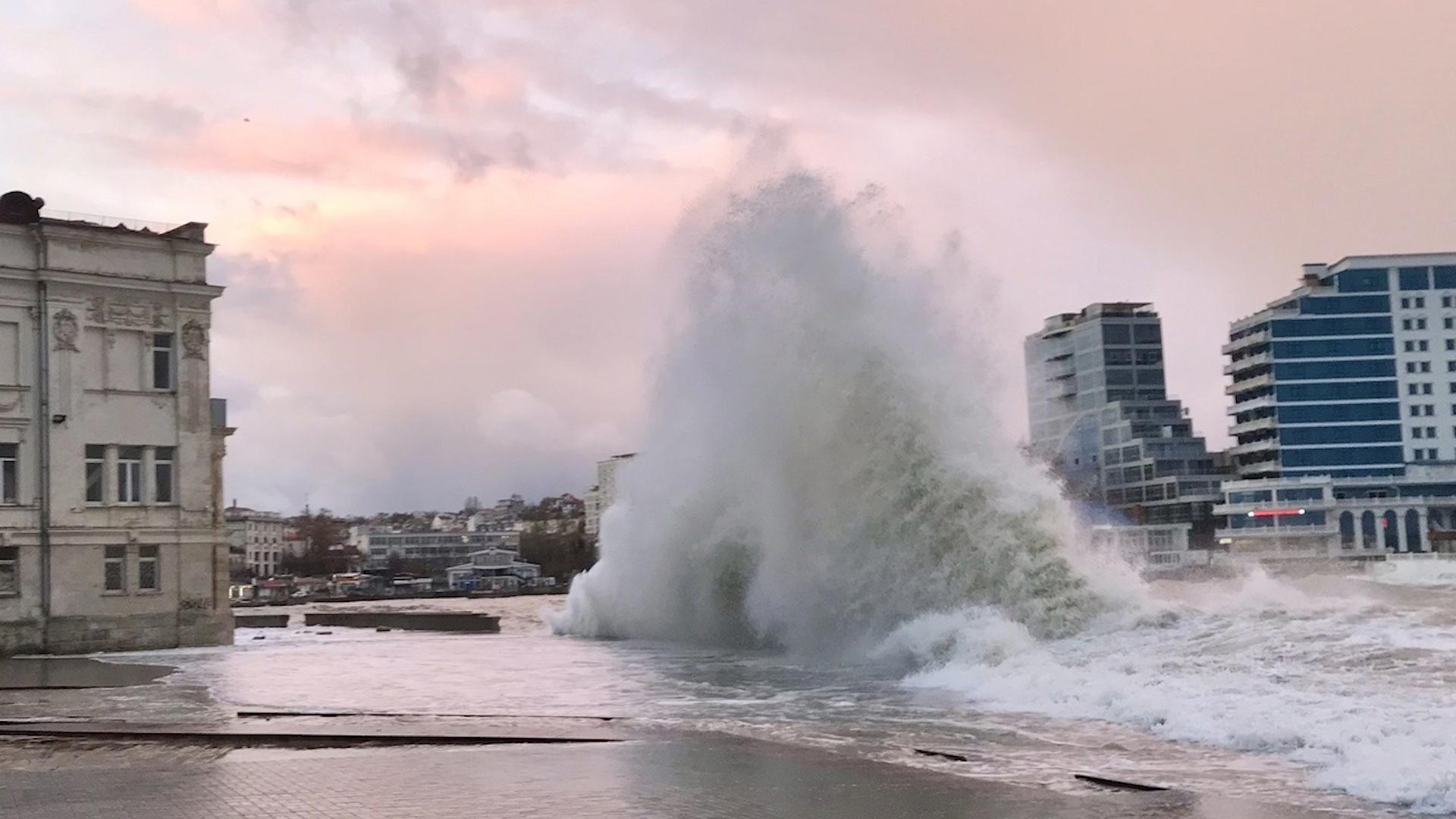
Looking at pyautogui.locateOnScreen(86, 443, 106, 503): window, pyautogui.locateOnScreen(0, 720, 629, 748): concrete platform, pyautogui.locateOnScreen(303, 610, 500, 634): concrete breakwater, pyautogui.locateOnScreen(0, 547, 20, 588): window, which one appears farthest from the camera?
pyautogui.locateOnScreen(303, 610, 500, 634): concrete breakwater

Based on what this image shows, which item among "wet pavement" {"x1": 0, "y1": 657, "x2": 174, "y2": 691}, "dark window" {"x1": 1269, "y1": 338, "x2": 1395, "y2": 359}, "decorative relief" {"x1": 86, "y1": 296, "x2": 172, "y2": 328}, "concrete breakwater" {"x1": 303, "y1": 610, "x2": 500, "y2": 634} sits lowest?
"concrete breakwater" {"x1": 303, "y1": 610, "x2": 500, "y2": 634}

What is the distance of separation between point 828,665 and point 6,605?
1955cm

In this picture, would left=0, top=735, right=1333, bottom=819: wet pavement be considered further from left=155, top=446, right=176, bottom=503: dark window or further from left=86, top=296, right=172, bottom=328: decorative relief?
left=86, top=296, right=172, bottom=328: decorative relief

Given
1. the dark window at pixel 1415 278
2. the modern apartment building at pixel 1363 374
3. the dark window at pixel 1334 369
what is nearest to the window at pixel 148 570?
the modern apartment building at pixel 1363 374

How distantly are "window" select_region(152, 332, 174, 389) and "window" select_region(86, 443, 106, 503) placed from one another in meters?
2.03

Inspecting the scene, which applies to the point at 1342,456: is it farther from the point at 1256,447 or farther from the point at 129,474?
the point at 129,474

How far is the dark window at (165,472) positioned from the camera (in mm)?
34531

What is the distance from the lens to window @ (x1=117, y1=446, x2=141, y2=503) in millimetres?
33875

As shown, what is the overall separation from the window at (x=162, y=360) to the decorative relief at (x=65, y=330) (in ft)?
6.23

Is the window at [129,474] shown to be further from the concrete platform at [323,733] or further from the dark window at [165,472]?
the concrete platform at [323,733]

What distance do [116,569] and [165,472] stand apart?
8.55ft

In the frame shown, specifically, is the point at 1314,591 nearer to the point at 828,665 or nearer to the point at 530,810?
the point at 828,665

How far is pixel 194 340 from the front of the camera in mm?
34875

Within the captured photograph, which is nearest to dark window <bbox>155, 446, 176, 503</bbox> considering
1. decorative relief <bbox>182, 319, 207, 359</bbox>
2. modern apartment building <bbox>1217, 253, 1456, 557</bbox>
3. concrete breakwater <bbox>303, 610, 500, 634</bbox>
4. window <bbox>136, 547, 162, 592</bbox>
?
window <bbox>136, 547, 162, 592</bbox>
